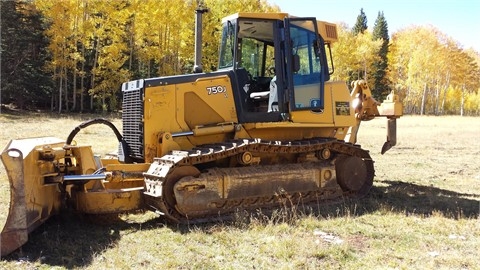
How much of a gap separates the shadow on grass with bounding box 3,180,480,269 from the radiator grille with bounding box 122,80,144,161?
3.92 feet

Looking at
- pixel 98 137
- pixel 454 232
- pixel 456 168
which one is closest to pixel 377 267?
pixel 454 232

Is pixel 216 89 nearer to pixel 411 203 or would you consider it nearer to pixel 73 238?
pixel 73 238

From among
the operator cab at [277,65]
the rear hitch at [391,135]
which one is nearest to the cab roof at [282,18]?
the operator cab at [277,65]

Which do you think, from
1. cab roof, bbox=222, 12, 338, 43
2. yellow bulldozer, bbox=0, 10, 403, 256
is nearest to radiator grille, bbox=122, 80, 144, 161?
yellow bulldozer, bbox=0, 10, 403, 256

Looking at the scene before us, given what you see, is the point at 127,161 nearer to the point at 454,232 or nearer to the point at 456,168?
the point at 454,232

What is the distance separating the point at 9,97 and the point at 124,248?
110 ft

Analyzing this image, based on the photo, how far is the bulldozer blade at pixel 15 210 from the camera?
5.50m

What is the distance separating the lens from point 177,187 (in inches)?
264

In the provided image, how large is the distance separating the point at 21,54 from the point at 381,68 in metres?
47.6

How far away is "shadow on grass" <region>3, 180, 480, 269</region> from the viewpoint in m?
5.55

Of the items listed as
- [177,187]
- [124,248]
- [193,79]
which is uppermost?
[193,79]

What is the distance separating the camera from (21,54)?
113 ft

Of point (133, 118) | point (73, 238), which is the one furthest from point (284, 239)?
point (133, 118)

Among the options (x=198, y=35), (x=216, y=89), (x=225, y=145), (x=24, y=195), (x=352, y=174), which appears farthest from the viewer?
(x=352, y=174)
